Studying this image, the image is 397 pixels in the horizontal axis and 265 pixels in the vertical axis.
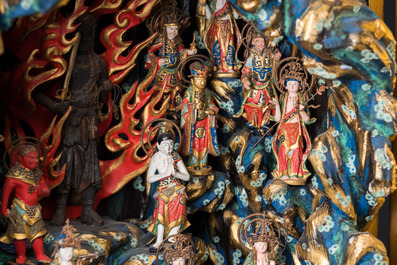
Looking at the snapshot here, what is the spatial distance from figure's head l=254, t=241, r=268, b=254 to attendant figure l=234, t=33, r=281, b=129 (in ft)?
3.81

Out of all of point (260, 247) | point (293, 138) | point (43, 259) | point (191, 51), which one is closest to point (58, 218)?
point (43, 259)

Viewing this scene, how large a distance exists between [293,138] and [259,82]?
62 cm

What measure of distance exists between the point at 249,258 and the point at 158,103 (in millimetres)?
1700

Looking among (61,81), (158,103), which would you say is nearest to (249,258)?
(158,103)

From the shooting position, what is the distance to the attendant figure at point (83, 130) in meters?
6.84

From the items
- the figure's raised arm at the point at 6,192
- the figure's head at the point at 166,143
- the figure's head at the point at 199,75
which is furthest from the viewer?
the figure's head at the point at 199,75

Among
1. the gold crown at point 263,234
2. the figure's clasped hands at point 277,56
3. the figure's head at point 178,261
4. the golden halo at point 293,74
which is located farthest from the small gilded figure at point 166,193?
the figure's clasped hands at point 277,56

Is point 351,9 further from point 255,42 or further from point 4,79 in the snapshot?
point 4,79

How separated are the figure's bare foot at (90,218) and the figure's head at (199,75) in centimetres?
141

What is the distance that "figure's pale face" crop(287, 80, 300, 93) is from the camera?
22.8ft

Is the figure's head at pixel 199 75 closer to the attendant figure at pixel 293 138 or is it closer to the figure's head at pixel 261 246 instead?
the attendant figure at pixel 293 138

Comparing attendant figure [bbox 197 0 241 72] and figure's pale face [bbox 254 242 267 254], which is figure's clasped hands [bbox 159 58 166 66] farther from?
figure's pale face [bbox 254 242 267 254]

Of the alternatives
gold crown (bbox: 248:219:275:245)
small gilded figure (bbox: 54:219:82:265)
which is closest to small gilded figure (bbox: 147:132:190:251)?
gold crown (bbox: 248:219:275:245)

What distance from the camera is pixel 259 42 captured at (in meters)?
7.21
